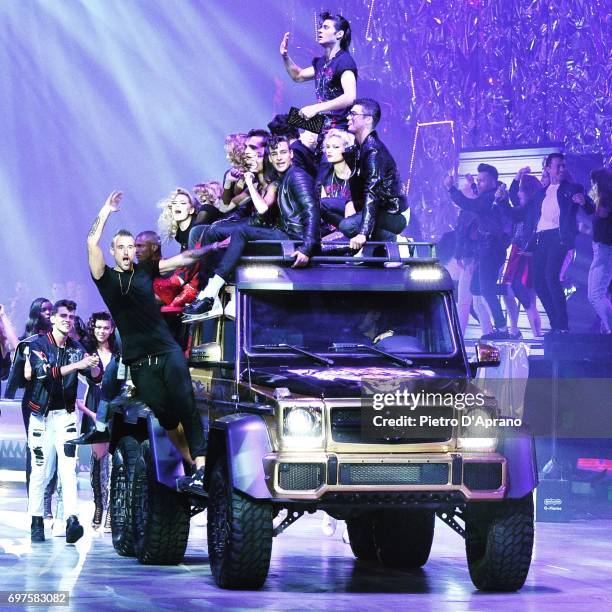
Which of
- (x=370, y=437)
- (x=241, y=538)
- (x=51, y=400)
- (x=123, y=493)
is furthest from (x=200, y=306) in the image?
(x=51, y=400)

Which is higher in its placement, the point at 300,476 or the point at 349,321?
the point at 349,321

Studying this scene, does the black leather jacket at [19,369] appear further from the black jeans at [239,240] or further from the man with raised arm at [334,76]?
the man with raised arm at [334,76]

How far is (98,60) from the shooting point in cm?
3747

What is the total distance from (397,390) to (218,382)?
1.69m

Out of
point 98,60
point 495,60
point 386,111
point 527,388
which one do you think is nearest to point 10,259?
point 98,60

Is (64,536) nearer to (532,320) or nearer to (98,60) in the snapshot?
(532,320)

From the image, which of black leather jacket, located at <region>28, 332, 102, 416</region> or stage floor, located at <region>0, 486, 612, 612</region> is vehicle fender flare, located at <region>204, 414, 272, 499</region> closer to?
stage floor, located at <region>0, 486, 612, 612</region>

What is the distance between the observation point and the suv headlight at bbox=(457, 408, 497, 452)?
11.2m

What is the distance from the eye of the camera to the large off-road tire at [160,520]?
12855mm

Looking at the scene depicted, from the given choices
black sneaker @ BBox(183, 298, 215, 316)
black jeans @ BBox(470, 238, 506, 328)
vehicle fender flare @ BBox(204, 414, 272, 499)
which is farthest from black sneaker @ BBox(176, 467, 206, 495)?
black jeans @ BBox(470, 238, 506, 328)

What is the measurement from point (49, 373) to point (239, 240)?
3.05 metres

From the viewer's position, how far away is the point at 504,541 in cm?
1120

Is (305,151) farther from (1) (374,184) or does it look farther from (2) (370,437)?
(2) (370,437)

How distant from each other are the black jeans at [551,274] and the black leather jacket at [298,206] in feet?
31.8
